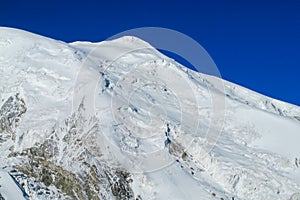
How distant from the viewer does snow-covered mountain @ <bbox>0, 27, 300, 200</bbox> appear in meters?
44.2

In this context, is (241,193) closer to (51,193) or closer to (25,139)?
(51,193)

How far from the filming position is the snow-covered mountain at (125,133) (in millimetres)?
44156

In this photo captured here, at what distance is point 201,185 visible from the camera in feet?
152

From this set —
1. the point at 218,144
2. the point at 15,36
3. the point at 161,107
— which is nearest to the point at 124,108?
the point at 161,107

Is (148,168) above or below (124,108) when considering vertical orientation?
below

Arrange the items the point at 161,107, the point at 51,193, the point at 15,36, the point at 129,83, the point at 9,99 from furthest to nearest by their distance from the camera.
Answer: the point at 15,36 < the point at 129,83 < the point at 161,107 < the point at 9,99 < the point at 51,193

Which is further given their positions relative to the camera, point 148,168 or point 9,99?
point 9,99

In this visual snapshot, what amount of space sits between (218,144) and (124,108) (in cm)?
1084

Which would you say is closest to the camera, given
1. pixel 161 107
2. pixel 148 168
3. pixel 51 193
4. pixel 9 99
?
pixel 51 193

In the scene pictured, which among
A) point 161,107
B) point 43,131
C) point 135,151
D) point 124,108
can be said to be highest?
point 161,107

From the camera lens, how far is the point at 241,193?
155ft

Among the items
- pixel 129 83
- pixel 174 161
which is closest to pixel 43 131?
pixel 174 161

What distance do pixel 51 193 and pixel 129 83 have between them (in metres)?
22.1

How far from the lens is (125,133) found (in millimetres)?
48969
